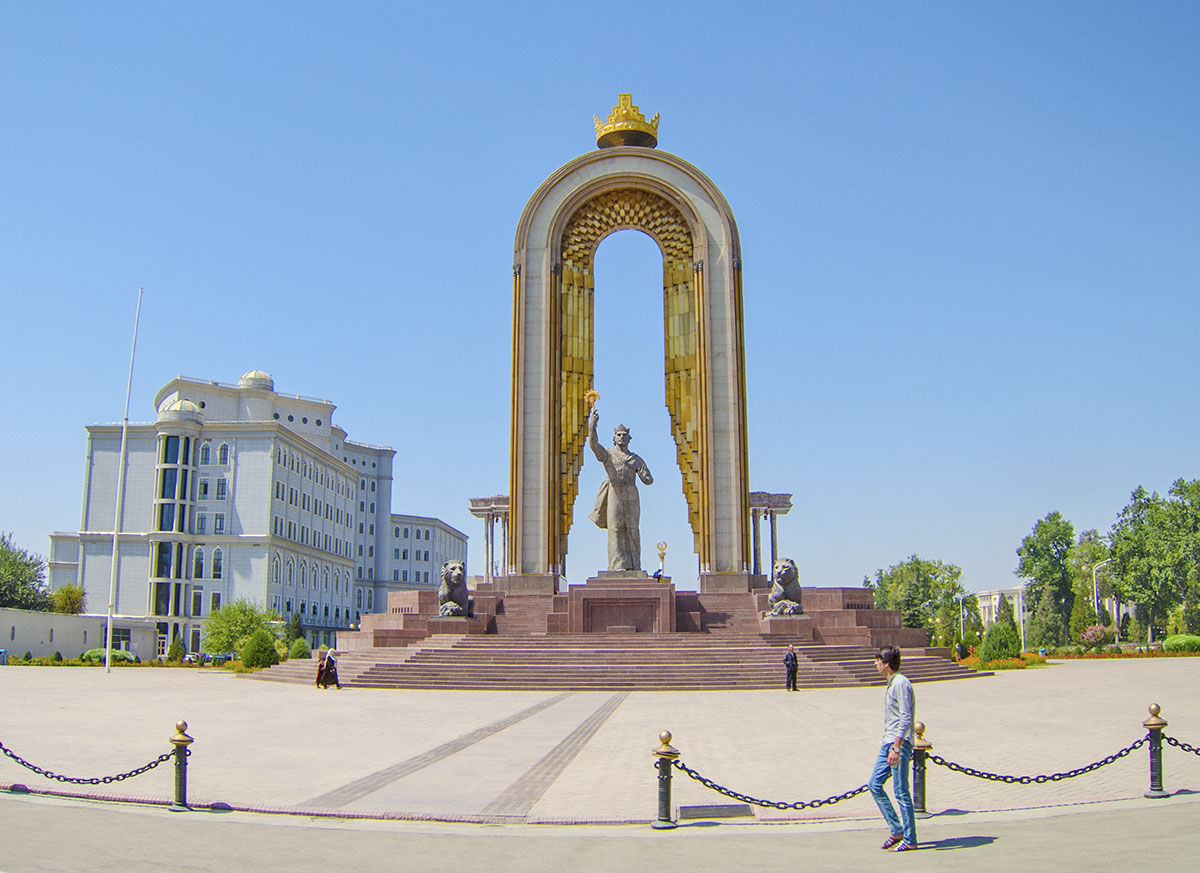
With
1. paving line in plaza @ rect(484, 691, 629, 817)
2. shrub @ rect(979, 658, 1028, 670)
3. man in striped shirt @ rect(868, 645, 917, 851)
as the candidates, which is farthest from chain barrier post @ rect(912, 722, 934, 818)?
shrub @ rect(979, 658, 1028, 670)

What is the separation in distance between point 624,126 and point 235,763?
32609 mm

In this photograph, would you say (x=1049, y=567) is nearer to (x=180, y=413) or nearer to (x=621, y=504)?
(x=621, y=504)

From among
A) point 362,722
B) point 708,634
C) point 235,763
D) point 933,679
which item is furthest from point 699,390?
point 235,763

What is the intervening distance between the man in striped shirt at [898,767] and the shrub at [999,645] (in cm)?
2933

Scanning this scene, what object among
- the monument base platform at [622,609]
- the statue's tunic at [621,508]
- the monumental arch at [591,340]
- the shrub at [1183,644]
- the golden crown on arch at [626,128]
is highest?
the golden crown on arch at [626,128]

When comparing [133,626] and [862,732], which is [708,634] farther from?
[133,626]

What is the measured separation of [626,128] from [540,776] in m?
33.0

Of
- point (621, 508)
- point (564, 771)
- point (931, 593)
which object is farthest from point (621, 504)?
point (931, 593)

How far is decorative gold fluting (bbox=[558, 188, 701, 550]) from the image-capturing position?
38.2 metres

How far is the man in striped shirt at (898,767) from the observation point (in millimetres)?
7863

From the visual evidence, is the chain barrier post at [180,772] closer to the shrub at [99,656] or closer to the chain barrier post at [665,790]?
the chain barrier post at [665,790]

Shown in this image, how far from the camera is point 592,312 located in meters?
39.9

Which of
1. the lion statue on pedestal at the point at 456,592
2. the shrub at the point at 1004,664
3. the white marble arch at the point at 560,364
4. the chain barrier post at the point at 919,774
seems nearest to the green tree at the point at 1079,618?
the shrub at the point at 1004,664

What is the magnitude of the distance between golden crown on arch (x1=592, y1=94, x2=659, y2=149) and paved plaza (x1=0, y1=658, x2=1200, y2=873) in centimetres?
2539
